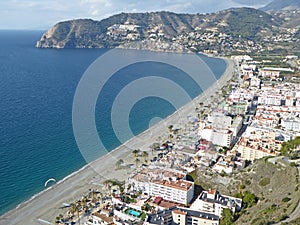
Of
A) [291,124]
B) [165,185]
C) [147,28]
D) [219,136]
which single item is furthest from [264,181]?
[147,28]

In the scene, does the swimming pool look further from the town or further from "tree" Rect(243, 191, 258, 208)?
"tree" Rect(243, 191, 258, 208)

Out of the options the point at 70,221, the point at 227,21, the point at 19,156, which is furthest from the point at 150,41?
the point at 70,221

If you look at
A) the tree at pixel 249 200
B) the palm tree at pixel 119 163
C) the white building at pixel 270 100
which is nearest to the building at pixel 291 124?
the white building at pixel 270 100

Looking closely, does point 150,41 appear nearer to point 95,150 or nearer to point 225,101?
point 225,101

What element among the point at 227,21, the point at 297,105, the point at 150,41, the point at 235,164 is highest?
the point at 227,21

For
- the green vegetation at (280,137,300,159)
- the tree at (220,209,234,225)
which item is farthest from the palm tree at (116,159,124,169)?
the green vegetation at (280,137,300,159)
